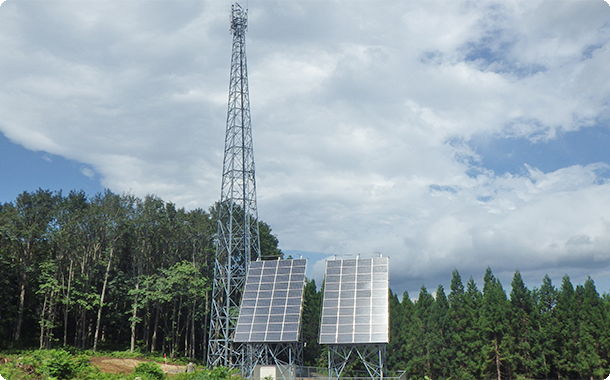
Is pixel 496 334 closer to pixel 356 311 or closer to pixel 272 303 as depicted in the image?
pixel 356 311

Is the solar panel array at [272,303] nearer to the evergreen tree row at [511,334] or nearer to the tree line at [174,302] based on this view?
the tree line at [174,302]

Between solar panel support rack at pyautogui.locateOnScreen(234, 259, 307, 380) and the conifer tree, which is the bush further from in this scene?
the conifer tree

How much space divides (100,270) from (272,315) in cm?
2898

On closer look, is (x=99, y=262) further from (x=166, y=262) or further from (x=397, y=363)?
(x=397, y=363)

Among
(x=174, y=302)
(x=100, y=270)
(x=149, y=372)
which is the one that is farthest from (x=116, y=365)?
(x=100, y=270)

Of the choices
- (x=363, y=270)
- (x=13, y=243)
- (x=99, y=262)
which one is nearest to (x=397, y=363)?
(x=363, y=270)

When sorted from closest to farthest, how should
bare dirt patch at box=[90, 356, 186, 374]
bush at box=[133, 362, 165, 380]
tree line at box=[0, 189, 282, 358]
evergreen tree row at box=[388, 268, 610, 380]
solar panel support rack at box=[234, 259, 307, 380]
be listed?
1. bush at box=[133, 362, 165, 380]
2. solar panel support rack at box=[234, 259, 307, 380]
3. bare dirt patch at box=[90, 356, 186, 374]
4. evergreen tree row at box=[388, 268, 610, 380]
5. tree line at box=[0, 189, 282, 358]

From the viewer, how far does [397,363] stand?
4894 centimetres

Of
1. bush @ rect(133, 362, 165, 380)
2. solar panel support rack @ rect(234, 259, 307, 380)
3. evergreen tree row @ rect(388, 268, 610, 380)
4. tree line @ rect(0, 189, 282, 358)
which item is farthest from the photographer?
tree line @ rect(0, 189, 282, 358)

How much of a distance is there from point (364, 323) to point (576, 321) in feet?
85.5

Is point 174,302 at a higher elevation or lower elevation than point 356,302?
lower

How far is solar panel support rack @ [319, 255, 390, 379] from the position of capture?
97.2 feet

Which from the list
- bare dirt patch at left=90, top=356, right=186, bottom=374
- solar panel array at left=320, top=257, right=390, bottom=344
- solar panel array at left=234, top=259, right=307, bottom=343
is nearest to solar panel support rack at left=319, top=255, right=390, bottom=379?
solar panel array at left=320, top=257, right=390, bottom=344

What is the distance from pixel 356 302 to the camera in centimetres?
3159
